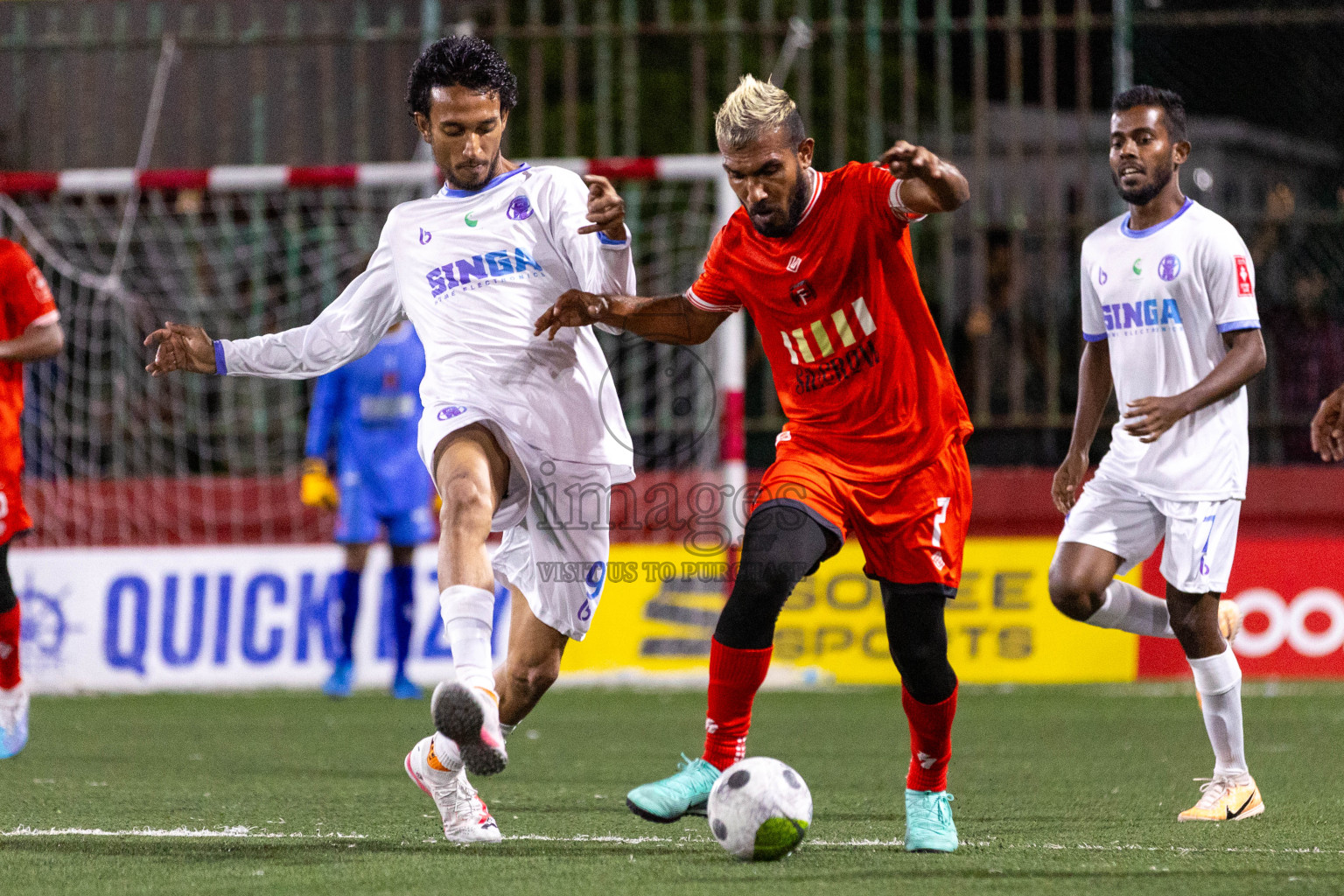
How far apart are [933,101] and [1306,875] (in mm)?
16194

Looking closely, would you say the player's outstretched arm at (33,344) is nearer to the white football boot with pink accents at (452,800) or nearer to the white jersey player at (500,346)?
the white jersey player at (500,346)

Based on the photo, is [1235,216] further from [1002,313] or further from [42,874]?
[42,874]

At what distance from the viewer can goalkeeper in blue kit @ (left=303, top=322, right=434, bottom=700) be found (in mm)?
9156

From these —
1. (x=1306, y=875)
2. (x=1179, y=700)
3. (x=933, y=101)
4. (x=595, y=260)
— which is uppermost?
(x=933, y=101)

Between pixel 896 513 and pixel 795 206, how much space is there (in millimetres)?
845

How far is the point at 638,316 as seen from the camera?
15.3ft

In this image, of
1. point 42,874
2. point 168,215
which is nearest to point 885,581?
point 42,874

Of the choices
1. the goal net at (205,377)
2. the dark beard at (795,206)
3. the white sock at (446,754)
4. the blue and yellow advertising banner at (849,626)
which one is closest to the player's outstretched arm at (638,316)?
the dark beard at (795,206)

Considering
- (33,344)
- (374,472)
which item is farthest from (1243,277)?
(374,472)

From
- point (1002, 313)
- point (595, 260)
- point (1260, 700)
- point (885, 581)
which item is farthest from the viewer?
point (1002, 313)

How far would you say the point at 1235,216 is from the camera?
1027 cm

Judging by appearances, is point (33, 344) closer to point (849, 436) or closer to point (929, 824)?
point (849, 436)

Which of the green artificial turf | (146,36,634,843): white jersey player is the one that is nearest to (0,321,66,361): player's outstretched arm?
the green artificial turf

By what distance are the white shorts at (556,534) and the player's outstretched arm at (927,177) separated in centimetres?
123
